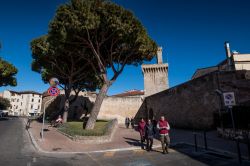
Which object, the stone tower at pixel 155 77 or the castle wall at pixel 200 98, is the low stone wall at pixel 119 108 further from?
the castle wall at pixel 200 98

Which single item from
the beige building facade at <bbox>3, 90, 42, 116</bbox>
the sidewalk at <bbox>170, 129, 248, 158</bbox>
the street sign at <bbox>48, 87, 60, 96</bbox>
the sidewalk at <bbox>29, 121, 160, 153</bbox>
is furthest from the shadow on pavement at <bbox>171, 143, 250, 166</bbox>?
the beige building facade at <bbox>3, 90, 42, 116</bbox>

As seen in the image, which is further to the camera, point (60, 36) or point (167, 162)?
point (60, 36)

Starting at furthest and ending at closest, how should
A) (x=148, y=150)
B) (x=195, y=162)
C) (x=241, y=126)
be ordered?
1. (x=241, y=126)
2. (x=148, y=150)
3. (x=195, y=162)

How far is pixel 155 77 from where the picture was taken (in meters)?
38.8

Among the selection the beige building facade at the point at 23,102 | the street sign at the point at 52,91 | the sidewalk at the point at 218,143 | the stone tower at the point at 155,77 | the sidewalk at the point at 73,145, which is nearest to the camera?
the sidewalk at the point at 218,143

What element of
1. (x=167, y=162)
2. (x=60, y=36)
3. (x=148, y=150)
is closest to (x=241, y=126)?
(x=148, y=150)

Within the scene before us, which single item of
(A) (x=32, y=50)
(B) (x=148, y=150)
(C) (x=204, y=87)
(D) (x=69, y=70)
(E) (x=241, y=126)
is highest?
(A) (x=32, y=50)

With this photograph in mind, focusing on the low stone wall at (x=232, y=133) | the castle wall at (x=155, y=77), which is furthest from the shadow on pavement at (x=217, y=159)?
the castle wall at (x=155, y=77)

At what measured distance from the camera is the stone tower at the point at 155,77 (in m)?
38.3

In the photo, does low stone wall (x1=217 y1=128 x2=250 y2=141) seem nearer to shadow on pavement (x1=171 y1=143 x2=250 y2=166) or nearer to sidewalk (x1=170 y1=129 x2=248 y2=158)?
sidewalk (x1=170 y1=129 x2=248 y2=158)

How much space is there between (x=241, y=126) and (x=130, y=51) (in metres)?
11.3

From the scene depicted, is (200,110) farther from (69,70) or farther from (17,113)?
(17,113)

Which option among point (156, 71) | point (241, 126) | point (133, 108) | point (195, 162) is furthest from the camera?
point (156, 71)

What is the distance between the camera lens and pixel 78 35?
16.8 m
